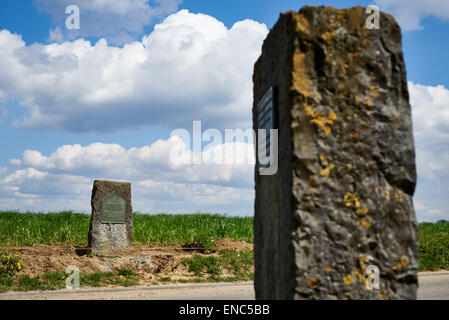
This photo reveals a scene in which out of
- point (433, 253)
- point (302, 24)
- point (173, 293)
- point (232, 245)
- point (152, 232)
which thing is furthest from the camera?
point (152, 232)

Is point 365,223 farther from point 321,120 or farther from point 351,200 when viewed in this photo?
point 321,120

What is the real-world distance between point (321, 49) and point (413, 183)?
1.38 metres

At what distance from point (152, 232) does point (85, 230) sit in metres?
2.42

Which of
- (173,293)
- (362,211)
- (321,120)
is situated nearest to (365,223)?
(362,211)

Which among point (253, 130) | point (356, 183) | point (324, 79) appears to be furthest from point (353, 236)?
point (253, 130)

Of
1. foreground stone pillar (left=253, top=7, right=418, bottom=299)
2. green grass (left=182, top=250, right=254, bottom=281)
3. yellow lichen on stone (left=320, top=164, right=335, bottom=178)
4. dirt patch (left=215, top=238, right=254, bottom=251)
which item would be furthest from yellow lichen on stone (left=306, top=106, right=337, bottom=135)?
dirt patch (left=215, top=238, right=254, bottom=251)

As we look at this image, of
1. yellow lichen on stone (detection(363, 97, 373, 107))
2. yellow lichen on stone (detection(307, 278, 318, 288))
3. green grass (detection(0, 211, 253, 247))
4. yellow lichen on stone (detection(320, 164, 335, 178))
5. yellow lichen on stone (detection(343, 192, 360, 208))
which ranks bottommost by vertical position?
green grass (detection(0, 211, 253, 247))

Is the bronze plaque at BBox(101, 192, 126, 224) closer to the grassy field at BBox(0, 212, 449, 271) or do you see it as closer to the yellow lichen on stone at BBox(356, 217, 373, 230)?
the grassy field at BBox(0, 212, 449, 271)

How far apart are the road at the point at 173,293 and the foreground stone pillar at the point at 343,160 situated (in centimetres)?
492

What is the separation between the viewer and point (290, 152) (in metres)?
3.56

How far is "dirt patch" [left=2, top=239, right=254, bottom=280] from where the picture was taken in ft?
33.7

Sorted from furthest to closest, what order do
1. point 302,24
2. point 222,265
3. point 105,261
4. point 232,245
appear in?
1. point 232,245
2. point 222,265
3. point 105,261
4. point 302,24

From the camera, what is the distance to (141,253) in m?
12.3
